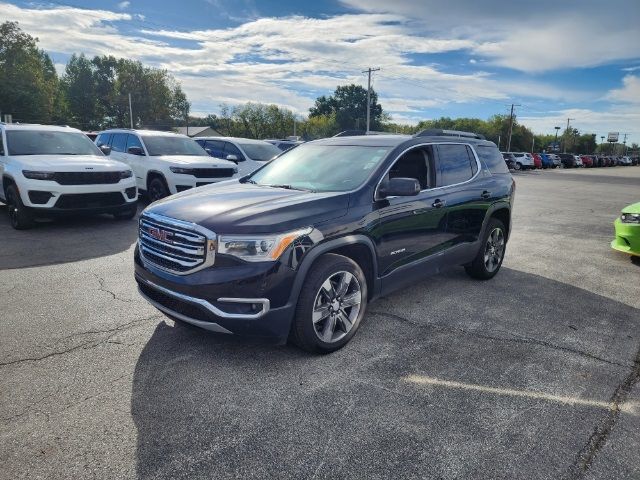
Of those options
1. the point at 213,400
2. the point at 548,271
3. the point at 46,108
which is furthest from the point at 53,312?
the point at 46,108

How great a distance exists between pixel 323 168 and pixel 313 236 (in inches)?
50.9

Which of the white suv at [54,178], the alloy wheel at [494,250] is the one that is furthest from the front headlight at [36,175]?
the alloy wheel at [494,250]

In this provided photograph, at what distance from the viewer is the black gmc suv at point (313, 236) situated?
310cm

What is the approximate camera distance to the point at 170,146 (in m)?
10.9

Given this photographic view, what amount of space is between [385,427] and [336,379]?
61 centimetres

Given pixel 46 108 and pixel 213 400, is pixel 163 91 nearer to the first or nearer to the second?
pixel 46 108

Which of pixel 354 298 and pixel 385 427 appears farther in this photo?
pixel 354 298

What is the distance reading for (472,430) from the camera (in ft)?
8.87

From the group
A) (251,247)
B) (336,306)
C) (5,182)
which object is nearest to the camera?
(251,247)

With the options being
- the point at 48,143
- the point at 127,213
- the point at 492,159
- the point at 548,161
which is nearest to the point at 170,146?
the point at 127,213

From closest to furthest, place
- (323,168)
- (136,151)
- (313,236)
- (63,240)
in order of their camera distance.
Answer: (313,236)
(323,168)
(63,240)
(136,151)

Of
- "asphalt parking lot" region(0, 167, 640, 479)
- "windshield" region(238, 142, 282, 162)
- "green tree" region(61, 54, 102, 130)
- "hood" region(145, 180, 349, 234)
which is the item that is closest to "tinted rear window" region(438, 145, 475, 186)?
"asphalt parking lot" region(0, 167, 640, 479)

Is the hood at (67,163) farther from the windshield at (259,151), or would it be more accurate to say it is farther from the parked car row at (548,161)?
the parked car row at (548,161)

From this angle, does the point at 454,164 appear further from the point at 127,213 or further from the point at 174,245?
the point at 127,213
